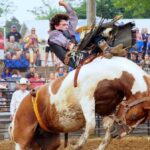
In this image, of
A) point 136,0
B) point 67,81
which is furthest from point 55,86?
point 136,0

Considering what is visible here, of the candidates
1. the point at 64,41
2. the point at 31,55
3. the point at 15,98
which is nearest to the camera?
the point at 64,41

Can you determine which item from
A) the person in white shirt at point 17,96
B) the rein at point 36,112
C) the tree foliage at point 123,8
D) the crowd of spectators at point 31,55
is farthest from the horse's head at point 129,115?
the tree foliage at point 123,8

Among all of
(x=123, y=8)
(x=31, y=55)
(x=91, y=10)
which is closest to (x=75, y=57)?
(x=31, y=55)

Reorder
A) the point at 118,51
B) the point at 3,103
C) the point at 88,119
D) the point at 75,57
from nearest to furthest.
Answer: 1. the point at 88,119
2. the point at 118,51
3. the point at 75,57
4. the point at 3,103

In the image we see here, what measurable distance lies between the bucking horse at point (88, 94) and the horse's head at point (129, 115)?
11 cm

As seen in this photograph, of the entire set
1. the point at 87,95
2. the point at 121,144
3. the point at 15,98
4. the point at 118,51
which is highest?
the point at 118,51

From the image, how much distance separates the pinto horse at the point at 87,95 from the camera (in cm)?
778

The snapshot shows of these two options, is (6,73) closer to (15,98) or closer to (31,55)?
(31,55)

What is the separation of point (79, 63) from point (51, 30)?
723mm

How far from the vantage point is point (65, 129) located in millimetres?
8625

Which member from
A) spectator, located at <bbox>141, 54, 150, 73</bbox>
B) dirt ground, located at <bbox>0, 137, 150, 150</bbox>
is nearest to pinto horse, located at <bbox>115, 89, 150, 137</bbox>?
dirt ground, located at <bbox>0, 137, 150, 150</bbox>

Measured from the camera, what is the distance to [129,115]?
25.6ft

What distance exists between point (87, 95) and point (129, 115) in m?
0.59

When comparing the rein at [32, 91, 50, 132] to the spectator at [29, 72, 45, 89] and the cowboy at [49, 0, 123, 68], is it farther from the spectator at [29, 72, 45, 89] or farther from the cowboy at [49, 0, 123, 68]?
the spectator at [29, 72, 45, 89]
